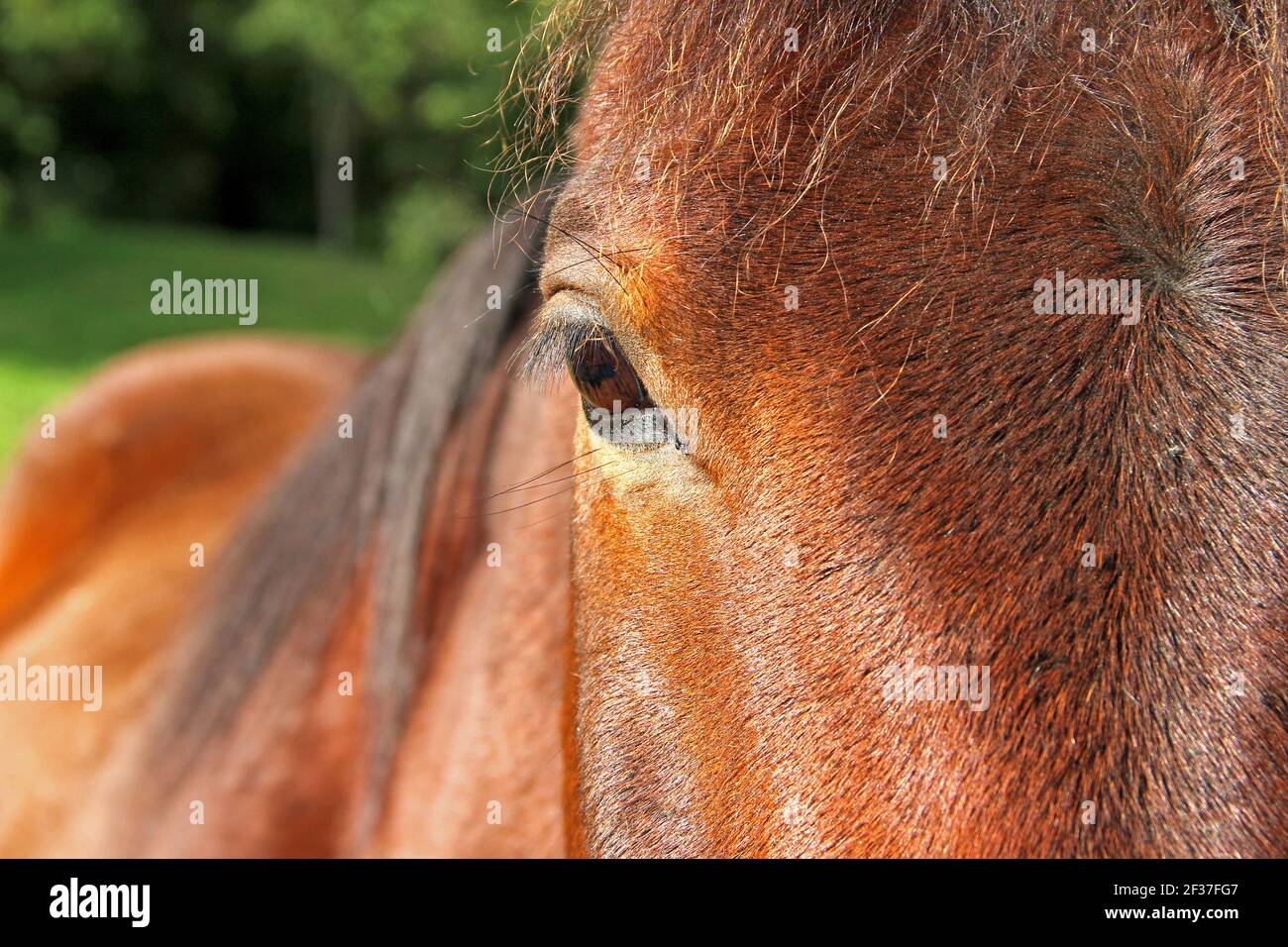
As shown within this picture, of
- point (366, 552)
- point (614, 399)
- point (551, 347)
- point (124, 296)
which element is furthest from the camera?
point (124, 296)

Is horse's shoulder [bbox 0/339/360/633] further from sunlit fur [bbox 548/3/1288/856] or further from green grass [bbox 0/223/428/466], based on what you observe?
green grass [bbox 0/223/428/466]

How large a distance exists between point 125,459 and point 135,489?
0.43 ft

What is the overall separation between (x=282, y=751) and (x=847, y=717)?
195 cm

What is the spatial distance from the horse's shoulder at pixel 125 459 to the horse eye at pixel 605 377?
3.17 m

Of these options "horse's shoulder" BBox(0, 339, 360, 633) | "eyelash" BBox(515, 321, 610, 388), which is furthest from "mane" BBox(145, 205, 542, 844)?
"horse's shoulder" BBox(0, 339, 360, 633)

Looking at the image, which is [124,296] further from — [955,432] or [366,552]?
[955,432]

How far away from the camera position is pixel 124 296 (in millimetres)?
16078

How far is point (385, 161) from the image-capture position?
27.3 meters

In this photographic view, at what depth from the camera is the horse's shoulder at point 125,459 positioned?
4.57 metres
